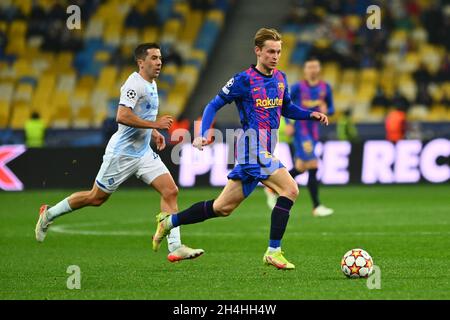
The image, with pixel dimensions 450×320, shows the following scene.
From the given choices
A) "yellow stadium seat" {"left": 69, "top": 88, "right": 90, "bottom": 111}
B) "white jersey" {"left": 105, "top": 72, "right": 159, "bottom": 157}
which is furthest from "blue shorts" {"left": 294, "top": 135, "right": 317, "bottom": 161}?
"yellow stadium seat" {"left": 69, "top": 88, "right": 90, "bottom": 111}

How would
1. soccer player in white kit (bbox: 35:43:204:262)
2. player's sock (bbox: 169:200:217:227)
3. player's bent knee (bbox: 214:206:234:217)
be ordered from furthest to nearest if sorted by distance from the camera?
soccer player in white kit (bbox: 35:43:204:262) → player's sock (bbox: 169:200:217:227) → player's bent knee (bbox: 214:206:234:217)

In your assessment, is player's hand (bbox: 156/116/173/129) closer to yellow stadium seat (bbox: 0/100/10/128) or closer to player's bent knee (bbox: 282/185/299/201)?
player's bent knee (bbox: 282/185/299/201)

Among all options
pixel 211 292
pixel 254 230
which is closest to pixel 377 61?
pixel 254 230

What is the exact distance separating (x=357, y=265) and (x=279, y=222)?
36.4 inches

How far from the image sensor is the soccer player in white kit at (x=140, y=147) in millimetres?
10070

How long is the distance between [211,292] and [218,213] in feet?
5.43

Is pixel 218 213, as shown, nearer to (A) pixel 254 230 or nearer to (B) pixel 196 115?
(A) pixel 254 230

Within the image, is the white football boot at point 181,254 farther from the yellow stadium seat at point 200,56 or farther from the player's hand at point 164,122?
the yellow stadium seat at point 200,56

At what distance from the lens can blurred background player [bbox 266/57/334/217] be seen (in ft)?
51.2

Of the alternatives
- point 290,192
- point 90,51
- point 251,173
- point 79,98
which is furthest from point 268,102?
point 90,51

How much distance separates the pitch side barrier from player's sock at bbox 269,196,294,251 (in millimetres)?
11567

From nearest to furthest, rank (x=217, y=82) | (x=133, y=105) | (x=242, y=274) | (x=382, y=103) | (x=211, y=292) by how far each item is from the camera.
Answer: (x=211, y=292) < (x=242, y=274) < (x=133, y=105) < (x=382, y=103) < (x=217, y=82)

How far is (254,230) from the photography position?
551 inches

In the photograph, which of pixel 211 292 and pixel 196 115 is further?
pixel 196 115
